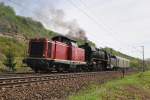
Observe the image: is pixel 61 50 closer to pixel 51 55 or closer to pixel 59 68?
pixel 59 68

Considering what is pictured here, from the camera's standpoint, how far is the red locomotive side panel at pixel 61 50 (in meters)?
34.2

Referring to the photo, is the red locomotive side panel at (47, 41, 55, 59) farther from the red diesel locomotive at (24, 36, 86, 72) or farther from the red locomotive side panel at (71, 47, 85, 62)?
the red locomotive side panel at (71, 47, 85, 62)

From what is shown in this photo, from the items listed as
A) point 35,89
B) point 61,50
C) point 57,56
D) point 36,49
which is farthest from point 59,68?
point 35,89

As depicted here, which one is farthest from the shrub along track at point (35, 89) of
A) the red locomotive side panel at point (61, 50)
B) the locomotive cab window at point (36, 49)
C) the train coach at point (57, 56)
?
the red locomotive side panel at point (61, 50)

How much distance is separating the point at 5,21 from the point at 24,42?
22.0 meters

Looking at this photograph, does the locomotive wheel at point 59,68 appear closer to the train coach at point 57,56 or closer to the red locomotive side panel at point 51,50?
the train coach at point 57,56

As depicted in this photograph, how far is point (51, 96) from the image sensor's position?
1864 centimetres

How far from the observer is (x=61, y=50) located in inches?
1396

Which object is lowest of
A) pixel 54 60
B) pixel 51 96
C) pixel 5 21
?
pixel 51 96

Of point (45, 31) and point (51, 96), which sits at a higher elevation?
point (45, 31)

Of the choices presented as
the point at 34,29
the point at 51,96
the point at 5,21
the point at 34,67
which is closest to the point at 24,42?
the point at 5,21

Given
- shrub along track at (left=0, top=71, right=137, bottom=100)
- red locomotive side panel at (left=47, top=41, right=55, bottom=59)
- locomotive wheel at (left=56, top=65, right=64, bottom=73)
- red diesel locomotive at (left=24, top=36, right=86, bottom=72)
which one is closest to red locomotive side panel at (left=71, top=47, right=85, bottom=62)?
red diesel locomotive at (left=24, top=36, right=86, bottom=72)

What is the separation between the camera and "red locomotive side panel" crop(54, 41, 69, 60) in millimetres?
34250

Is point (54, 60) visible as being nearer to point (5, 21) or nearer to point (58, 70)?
point (58, 70)
